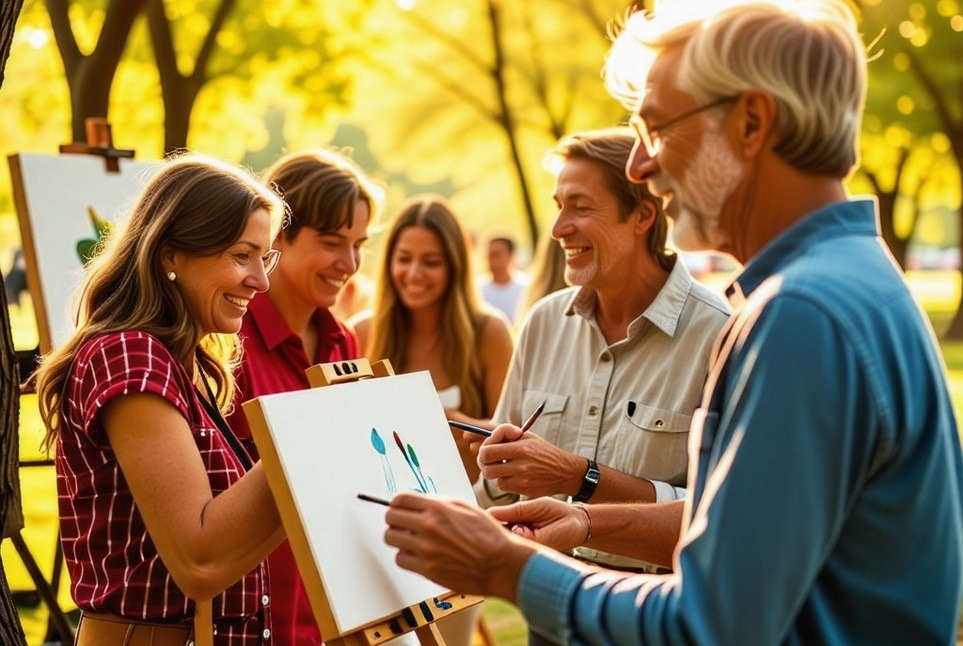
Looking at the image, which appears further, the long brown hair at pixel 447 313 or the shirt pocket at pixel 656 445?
the long brown hair at pixel 447 313

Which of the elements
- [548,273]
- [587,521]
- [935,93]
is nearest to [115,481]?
[587,521]

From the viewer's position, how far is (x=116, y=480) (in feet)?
7.22

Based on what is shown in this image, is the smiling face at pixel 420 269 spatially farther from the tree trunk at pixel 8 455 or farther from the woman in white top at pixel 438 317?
the tree trunk at pixel 8 455

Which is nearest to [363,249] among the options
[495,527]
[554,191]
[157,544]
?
[554,191]

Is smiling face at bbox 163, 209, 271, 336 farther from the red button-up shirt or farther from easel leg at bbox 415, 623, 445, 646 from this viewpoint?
easel leg at bbox 415, 623, 445, 646

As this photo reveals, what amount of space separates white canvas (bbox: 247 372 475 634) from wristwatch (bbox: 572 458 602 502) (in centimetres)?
35

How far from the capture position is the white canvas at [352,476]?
217 centimetres

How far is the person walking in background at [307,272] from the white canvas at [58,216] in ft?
3.60

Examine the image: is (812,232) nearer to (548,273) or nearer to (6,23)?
(6,23)

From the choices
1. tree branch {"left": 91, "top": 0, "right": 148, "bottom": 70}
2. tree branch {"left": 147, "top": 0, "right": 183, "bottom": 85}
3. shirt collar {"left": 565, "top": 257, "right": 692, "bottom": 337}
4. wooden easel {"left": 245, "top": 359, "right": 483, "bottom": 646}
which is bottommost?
wooden easel {"left": 245, "top": 359, "right": 483, "bottom": 646}

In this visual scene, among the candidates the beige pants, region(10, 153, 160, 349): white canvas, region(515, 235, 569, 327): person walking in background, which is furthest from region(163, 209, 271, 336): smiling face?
region(515, 235, 569, 327): person walking in background

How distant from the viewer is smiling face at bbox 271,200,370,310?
3.46 metres

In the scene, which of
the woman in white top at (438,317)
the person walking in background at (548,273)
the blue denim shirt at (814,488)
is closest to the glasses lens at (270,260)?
the blue denim shirt at (814,488)

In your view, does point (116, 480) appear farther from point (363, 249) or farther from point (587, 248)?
point (363, 249)
